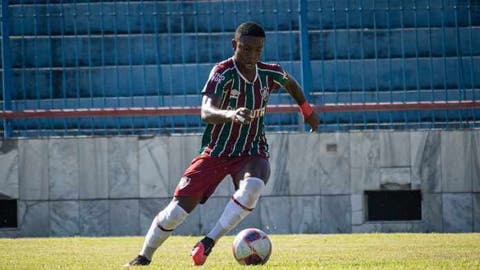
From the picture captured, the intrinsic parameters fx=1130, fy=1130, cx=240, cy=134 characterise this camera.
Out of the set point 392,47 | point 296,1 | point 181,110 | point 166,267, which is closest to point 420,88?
point 392,47

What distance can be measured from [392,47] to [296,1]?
144 cm

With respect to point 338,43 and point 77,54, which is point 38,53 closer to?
point 77,54

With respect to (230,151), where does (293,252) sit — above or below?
below

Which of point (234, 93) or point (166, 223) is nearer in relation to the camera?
point (166, 223)

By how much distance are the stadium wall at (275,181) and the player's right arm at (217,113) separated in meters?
5.98

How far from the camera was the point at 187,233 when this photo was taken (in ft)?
48.3

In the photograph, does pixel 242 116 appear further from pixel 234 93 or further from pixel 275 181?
pixel 275 181

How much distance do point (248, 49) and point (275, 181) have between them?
20.1 ft

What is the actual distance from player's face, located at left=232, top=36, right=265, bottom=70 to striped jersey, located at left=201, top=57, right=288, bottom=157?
0.15 m

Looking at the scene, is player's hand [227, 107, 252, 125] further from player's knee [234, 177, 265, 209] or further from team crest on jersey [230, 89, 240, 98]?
team crest on jersey [230, 89, 240, 98]

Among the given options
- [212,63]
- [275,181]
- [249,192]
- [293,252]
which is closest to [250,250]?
[249,192]

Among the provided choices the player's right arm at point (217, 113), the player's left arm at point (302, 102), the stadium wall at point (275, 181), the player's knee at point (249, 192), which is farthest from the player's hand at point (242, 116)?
the stadium wall at point (275, 181)

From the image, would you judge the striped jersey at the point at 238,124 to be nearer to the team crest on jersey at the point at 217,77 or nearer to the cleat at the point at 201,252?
the team crest on jersey at the point at 217,77

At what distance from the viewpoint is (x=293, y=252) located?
10.8m
